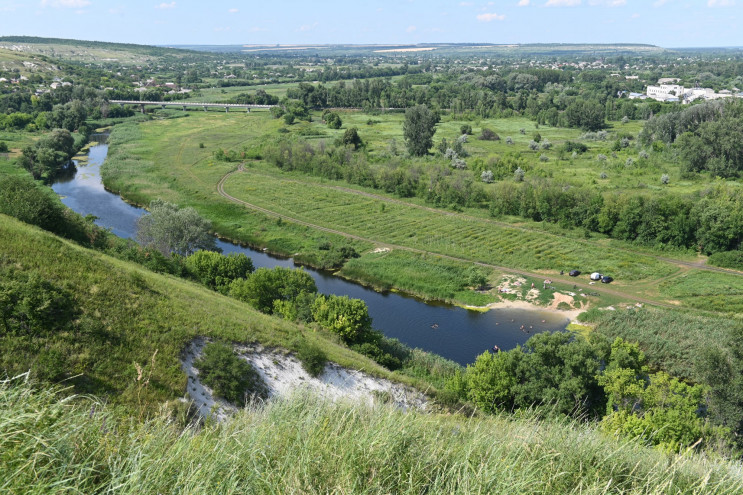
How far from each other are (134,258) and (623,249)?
155 ft

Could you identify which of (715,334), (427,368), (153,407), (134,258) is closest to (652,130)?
(715,334)

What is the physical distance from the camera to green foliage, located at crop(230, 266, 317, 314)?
31609 millimetres

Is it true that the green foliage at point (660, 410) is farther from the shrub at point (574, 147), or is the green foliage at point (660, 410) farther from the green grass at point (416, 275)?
the shrub at point (574, 147)

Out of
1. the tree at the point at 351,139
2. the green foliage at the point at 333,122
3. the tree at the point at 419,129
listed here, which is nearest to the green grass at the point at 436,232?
the tree at the point at 351,139

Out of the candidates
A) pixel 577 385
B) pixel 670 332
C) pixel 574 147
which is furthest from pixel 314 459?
pixel 574 147

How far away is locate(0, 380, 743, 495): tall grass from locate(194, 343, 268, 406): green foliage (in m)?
10.4

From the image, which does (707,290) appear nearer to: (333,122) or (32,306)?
(32,306)

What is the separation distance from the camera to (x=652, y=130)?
93.2 m

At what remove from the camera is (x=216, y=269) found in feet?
Result: 120

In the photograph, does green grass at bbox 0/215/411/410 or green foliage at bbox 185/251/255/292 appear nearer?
green grass at bbox 0/215/411/410

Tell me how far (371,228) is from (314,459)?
2019 inches

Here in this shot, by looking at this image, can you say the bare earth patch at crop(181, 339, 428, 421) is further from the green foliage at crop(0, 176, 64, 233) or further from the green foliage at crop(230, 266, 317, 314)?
the green foliage at crop(0, 176, 64, 233)

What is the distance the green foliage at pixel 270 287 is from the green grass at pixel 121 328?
22.2ft

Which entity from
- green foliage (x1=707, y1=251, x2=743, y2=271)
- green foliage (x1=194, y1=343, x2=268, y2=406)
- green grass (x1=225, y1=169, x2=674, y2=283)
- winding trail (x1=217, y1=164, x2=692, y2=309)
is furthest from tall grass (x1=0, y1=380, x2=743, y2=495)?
green foliage (x1=707, y1=251, x2=743, y2=271)
